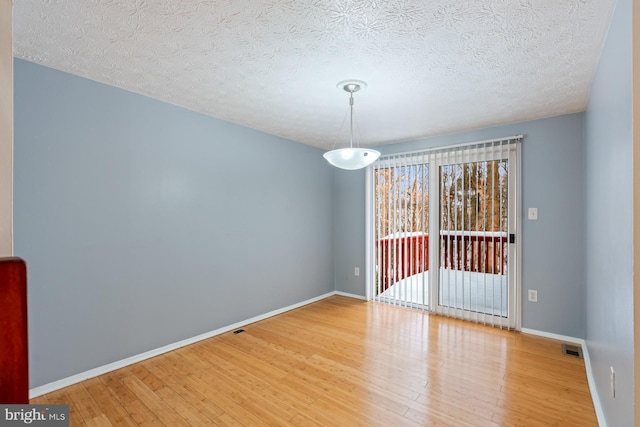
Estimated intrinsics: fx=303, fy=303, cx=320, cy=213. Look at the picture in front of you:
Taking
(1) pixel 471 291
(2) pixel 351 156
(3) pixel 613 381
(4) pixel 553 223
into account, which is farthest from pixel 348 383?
(4) pixel 553 223

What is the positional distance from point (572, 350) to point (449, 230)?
1.59 metres

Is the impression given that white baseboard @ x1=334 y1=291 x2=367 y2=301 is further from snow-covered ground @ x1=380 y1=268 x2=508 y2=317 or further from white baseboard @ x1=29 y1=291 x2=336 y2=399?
white baseboard @ x1=29 y1=291 x2=336 y2=399

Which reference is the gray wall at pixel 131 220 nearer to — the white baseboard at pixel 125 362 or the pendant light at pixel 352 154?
the white baseboard at pixel 125 362

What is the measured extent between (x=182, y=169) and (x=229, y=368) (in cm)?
186

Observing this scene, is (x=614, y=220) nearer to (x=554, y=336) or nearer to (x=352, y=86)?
(x=352, y=86)

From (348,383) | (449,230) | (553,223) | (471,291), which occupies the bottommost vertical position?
(348,383)

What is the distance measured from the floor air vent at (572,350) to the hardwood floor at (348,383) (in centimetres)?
9

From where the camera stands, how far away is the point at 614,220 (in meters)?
1.52

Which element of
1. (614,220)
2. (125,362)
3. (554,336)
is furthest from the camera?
(554,336)

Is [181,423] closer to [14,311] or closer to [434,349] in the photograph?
[14,311]

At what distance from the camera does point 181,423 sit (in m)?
1.86

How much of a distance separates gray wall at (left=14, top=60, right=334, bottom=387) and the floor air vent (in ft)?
9.89

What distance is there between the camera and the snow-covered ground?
3463 mm

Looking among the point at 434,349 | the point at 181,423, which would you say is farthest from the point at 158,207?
the point at 434,349
